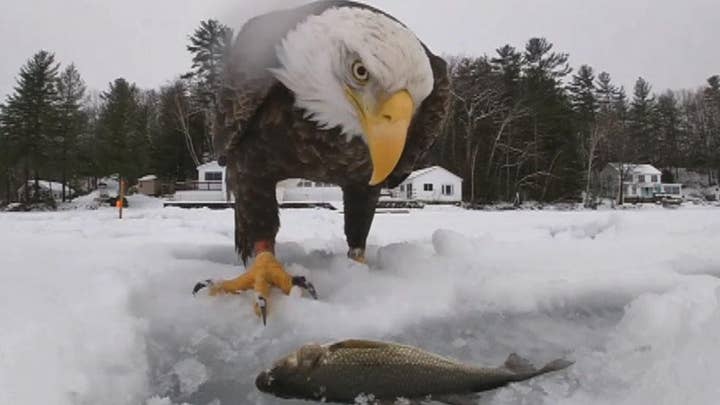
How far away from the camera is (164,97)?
37906mm

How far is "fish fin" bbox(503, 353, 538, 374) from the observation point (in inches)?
60.4

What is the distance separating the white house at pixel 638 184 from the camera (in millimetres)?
42688

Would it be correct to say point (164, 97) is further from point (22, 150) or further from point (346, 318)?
point (346, 318)

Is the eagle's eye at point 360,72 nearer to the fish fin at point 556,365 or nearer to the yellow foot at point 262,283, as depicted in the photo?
the yellow foot at point 262,283

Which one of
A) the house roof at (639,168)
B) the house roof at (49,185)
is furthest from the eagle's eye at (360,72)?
the house roof at (639,168)

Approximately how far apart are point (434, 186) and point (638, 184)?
22.6 metres

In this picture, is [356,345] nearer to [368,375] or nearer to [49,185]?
[368,375]

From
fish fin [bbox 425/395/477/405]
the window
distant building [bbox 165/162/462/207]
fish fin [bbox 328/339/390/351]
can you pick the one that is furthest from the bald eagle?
the window

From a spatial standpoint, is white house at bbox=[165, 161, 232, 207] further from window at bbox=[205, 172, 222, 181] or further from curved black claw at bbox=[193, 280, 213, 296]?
curved black claw at bbox=[193, 280, 213, 296]

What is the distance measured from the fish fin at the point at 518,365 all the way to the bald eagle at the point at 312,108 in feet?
2.54

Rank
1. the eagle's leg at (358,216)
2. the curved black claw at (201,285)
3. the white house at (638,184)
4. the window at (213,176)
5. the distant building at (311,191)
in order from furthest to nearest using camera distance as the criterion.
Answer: the white house at (638,184), the window at (213,176), the distant building at (311,191), the eagle's leg at (358,216), the curved black claw at (201,285)

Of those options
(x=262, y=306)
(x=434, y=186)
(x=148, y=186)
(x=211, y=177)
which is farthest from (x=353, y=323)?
(x=148, y=186)

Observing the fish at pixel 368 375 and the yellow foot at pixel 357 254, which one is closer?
the fish at pixel 368 375

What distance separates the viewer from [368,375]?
1.38 metres
